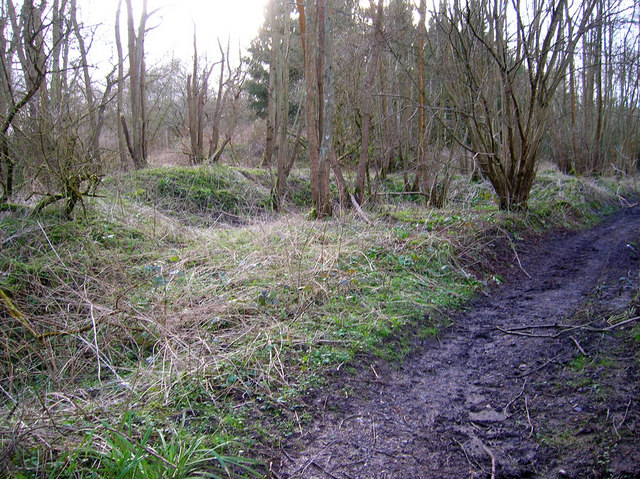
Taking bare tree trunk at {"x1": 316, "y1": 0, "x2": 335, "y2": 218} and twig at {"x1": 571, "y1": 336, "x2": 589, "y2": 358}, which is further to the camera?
bare tree trunk at {"x1": 316, "y1": 0, "x2": 335, "y2": 218}

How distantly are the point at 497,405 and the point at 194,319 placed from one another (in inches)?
106

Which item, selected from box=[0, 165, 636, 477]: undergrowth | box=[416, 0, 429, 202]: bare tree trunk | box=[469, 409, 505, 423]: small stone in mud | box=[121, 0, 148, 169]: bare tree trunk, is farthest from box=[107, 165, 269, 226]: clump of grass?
box=[469, 409, 505, 423]: small stone in mud

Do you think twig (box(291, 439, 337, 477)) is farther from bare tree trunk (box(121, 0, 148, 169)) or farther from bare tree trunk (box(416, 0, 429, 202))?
bare tree trunk (box(121, 0, 148, 169))

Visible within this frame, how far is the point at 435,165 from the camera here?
35.5 ft

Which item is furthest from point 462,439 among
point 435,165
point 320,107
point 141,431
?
point 435,165

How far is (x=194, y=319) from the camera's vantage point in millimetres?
4238

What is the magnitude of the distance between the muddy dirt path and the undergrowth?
0.29 metres

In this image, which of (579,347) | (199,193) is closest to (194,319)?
(579,347)

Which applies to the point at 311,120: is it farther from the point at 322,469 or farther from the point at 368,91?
the point at 322,469

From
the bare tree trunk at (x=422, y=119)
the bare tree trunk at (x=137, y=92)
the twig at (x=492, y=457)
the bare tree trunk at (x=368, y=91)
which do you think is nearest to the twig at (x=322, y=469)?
the twig at (x=492, y=457)

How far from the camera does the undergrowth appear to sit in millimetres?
2586

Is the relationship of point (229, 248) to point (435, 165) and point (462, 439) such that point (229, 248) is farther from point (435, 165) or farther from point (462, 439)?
point (435, 165)

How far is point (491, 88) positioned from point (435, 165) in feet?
7.96

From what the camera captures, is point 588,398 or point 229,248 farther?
point 229,248
